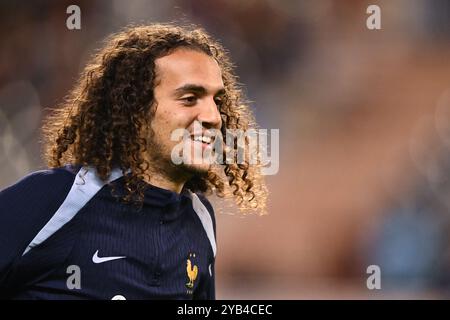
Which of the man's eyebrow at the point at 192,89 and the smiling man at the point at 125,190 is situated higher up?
the man's eyebrow at the point at 192,89

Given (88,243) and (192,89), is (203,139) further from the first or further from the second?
(88,243)

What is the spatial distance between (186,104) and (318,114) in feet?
16.2

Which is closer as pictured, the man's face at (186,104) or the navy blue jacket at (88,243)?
the navy blue jacket at (88,243)

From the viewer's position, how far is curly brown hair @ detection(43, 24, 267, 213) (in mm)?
2369

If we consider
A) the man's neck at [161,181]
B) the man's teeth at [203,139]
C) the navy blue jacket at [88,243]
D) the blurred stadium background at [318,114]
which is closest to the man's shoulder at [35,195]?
the navy blue jacket at [88,243]

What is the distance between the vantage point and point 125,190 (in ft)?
7.52

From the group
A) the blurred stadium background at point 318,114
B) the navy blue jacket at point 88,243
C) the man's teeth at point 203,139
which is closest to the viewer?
the navy blue jacket at point 88,243

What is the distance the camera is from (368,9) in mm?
7188

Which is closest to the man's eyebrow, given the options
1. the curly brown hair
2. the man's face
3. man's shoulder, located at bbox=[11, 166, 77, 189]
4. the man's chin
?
the man's face

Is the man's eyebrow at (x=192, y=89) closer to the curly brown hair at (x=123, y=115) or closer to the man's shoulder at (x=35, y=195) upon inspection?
the curly brown hair at (x=123, y=115)

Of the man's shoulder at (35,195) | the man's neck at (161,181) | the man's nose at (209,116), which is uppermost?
the man's nose at (209,116)

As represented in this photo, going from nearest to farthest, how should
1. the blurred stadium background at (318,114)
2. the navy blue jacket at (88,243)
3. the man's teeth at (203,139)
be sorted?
the navy blue jacket at (88,243) < the man's teeth at (203,139) < the blurred stadium background at (318,114)

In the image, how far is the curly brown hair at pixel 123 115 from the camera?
2.37 meters
